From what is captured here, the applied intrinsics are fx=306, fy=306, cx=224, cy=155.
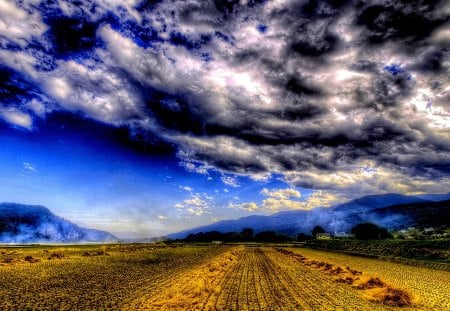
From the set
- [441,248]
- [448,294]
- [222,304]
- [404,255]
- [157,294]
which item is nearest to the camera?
[222,304]

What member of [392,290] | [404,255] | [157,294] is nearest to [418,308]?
[392,290]

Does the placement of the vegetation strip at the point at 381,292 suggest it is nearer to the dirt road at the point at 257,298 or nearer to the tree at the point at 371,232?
the dirt road at the point at 257,298

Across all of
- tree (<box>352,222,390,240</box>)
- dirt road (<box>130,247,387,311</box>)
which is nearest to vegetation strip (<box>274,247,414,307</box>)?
dirt road (<box>130,247,387,311</box>)

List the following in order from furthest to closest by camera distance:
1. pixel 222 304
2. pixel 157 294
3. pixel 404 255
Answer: pixel 404 255
pixel 157 294
pixel 222 304

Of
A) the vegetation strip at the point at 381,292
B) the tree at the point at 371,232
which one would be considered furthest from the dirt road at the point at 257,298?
the tree at the point at 371,232

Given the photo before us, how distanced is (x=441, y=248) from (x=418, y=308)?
32842 millimetres

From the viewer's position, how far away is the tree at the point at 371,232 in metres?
105

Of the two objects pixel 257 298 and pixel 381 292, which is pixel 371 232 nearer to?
pixel 381 292

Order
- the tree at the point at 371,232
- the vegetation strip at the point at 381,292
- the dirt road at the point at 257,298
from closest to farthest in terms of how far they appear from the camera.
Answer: the dirt road at the point at 257,298
the vegetation strip at the point at 381,292
the tree at the point at 371,232

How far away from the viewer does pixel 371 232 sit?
107 metres

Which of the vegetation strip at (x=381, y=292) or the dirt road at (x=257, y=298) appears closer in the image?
the dirt road at (x=257, y=298)

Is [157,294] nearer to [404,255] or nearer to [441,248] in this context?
[441,248]

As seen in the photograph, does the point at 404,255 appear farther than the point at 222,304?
Yes

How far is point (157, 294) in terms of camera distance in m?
16.9
